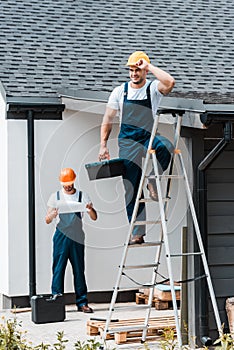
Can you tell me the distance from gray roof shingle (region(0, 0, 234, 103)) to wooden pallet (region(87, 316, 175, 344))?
3.89 m

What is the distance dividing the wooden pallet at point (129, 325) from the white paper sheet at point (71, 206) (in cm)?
210

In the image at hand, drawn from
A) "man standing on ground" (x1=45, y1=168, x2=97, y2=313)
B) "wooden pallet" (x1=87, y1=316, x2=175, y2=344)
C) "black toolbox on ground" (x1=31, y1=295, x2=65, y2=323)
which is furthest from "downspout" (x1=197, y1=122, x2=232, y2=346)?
"man standing on ground" (x1=45, y1=168, x2=97, y2=313)

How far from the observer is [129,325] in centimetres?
1012

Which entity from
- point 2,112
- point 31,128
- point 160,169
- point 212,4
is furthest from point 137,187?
point 212,4

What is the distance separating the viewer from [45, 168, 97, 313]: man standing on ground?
40.1 feet

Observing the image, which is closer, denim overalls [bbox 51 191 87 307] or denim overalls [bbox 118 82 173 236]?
denim overalls [bbox 118 82 173 236]

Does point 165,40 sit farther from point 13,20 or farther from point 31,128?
point 31,128

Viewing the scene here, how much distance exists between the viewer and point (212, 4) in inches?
693

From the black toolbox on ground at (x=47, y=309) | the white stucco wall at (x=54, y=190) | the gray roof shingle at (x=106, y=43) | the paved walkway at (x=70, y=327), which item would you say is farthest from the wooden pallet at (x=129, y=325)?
the gray roof shingle at (x=106, y=43)

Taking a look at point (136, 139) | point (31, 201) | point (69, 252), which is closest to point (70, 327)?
point (69, 252)

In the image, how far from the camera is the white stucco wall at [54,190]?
42.7ft

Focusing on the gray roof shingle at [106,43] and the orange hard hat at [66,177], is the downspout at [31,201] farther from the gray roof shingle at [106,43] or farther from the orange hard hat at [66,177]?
the orange hard hat at [66,177]

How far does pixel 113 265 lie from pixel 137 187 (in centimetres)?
418

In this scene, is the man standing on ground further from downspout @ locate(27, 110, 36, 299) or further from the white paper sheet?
downspout @ locate(27, 110, 36, 299)
